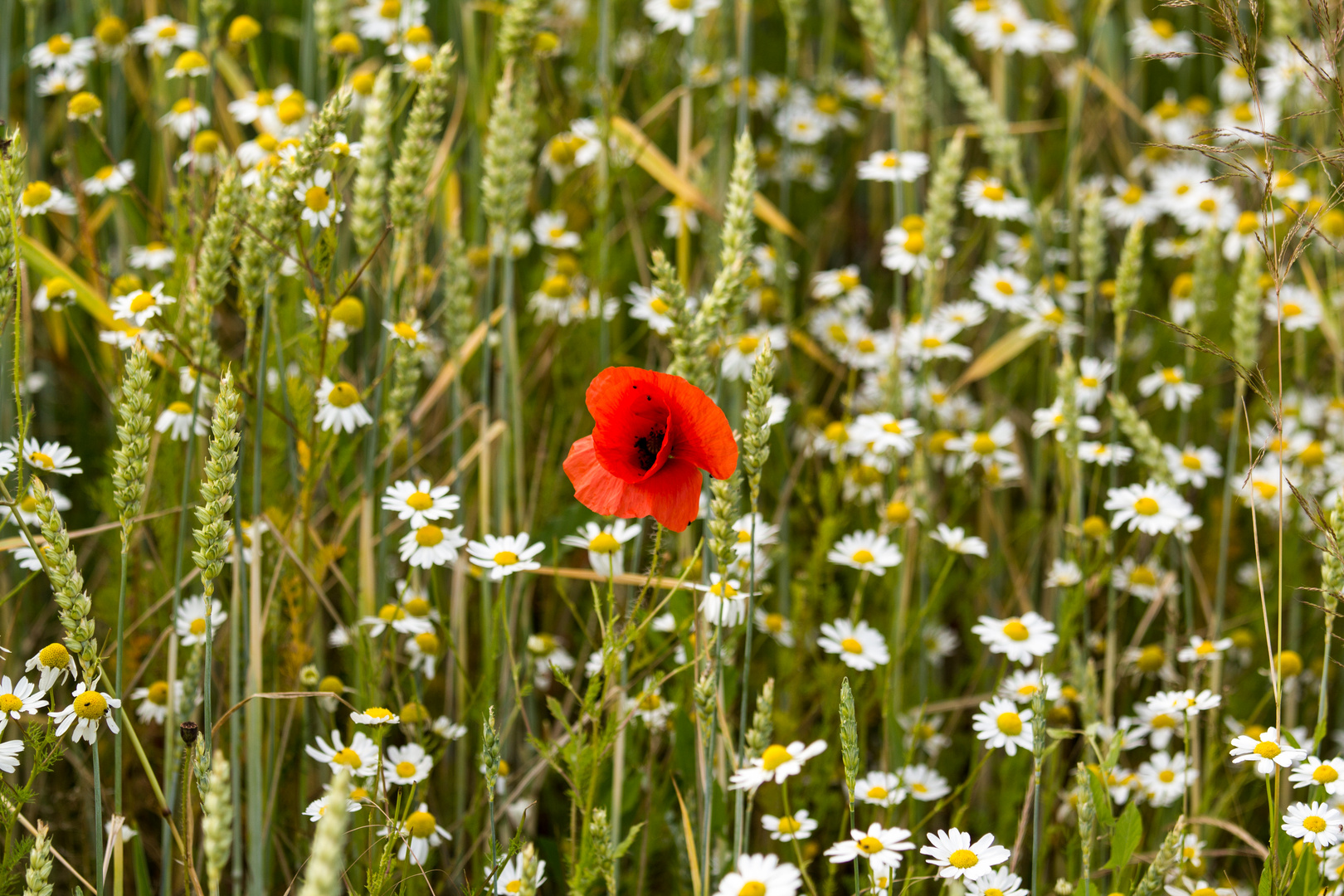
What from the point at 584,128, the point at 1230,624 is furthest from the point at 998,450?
the point at 584,128

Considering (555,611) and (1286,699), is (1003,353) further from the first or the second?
(555,611)

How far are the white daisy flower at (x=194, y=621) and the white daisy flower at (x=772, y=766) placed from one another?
591 mm

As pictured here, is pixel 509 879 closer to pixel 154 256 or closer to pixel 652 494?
pixel 652 494

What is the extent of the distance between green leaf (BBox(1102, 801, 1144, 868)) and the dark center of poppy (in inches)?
23.5

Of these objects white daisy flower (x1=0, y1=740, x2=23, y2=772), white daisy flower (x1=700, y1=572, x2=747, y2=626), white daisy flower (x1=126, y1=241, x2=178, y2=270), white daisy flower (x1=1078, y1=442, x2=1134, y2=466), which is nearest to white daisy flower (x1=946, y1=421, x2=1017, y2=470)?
white daisy flower (x1=1078, y1=442, x2=1134, y2=466)

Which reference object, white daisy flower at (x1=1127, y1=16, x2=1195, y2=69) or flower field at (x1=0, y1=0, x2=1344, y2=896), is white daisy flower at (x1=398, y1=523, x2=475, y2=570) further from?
white daisy flower at (x1=1127, y1=16, x2=1195, y2=69)

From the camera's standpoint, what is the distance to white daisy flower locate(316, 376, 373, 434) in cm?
144

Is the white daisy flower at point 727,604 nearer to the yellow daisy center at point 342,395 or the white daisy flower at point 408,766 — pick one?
the white daisy flower at point 408,766

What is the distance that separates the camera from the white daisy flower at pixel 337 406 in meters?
1.44

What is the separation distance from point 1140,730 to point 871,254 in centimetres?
141

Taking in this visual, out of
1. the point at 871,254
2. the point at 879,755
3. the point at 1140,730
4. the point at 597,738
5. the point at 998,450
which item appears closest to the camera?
the point at 597,738

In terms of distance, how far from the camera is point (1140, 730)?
150cm

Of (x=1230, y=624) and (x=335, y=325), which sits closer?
(x=335, y=325)

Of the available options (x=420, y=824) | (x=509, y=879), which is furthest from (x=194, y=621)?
(x=509, y=879)
